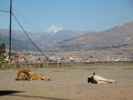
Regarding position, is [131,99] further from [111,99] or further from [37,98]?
[37,98]

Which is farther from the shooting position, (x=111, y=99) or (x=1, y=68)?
(x=1, y=68)

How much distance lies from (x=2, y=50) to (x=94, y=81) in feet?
205

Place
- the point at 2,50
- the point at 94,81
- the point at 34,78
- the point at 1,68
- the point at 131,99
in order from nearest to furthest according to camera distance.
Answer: the point at 131,99, the point at 94,81, the point at 34,78, the point at 1,68, the point at 2,50

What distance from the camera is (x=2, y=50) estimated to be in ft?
276

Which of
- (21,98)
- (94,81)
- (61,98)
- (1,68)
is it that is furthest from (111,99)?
(1,68)

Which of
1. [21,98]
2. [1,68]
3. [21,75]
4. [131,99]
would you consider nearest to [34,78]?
[21,75]

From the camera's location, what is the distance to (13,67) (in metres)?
57.6

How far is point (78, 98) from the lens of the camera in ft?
49.3

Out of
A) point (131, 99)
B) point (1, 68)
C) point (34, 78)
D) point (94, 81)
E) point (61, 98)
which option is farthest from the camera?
point (1, 68)

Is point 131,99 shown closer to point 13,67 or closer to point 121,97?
point 121,97

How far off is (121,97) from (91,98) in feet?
3.87

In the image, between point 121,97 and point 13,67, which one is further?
point 13,67

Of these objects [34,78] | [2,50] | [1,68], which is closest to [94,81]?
[34,78]

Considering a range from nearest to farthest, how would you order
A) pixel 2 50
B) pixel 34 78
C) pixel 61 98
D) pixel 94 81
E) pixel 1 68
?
pixel 61 98 → pixel 94 81 → pixel 34 78 → pixel 1 68 → pixel 2 50
